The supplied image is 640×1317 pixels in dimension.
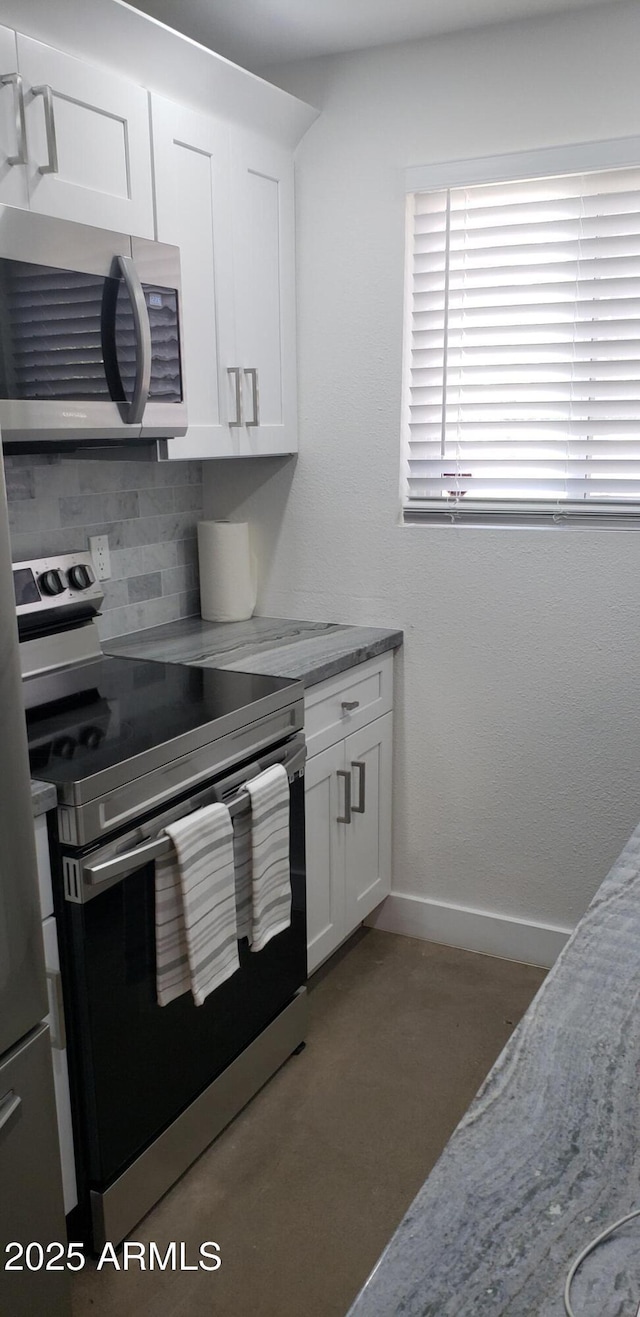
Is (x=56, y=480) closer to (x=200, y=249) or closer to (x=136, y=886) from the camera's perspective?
(x=200, y=249)

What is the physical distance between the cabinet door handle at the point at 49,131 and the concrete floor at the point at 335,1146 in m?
1.98

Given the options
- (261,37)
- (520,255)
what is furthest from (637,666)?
(261,37)

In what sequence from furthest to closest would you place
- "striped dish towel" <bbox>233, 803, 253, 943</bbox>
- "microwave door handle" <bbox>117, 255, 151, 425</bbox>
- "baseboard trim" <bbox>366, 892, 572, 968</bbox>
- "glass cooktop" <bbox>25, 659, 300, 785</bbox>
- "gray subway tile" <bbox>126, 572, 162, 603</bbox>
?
"baseboard trim" <bbox>366, 892, 572, 968</bbox>
"gray subway tile" <bbox>126, 572, 162, 603</bbox>
"striped dish towel" <bbox>233, 803, 253, 943</bbox>
"microwave door handle" <bbox>117, 255, 151, 425</bbox>
"glass cooktop" <bbox>25, 659, 300, 785</bbox>

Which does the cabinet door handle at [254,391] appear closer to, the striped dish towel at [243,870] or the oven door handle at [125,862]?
the striped dish towel at [243,870]

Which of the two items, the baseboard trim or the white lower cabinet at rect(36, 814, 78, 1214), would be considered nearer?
the white lower cabinet at rect(36, 814, 78, 1214)

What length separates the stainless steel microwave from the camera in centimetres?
168

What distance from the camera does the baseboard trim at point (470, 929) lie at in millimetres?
2793

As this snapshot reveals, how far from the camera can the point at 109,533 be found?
257 centimetres

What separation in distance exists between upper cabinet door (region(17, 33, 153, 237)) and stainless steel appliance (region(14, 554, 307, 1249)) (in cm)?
72

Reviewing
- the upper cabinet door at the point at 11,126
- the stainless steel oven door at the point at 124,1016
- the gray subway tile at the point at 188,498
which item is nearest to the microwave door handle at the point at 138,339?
the upper cabinet door at the point at 11,126

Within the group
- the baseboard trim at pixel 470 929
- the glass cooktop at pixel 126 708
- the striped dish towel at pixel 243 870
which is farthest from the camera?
the baseboard trim at pixel 470 929

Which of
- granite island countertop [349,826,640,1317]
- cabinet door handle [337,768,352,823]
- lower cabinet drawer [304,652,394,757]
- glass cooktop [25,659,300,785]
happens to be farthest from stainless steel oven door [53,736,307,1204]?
granite island countertop [349,826,640,1317]

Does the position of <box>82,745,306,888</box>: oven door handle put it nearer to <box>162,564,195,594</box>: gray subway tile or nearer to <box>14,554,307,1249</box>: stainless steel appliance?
<box>14,554,307,1249</box>: stainless steel appliance

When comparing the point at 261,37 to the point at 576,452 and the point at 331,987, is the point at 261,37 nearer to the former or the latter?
the point at 576,452
